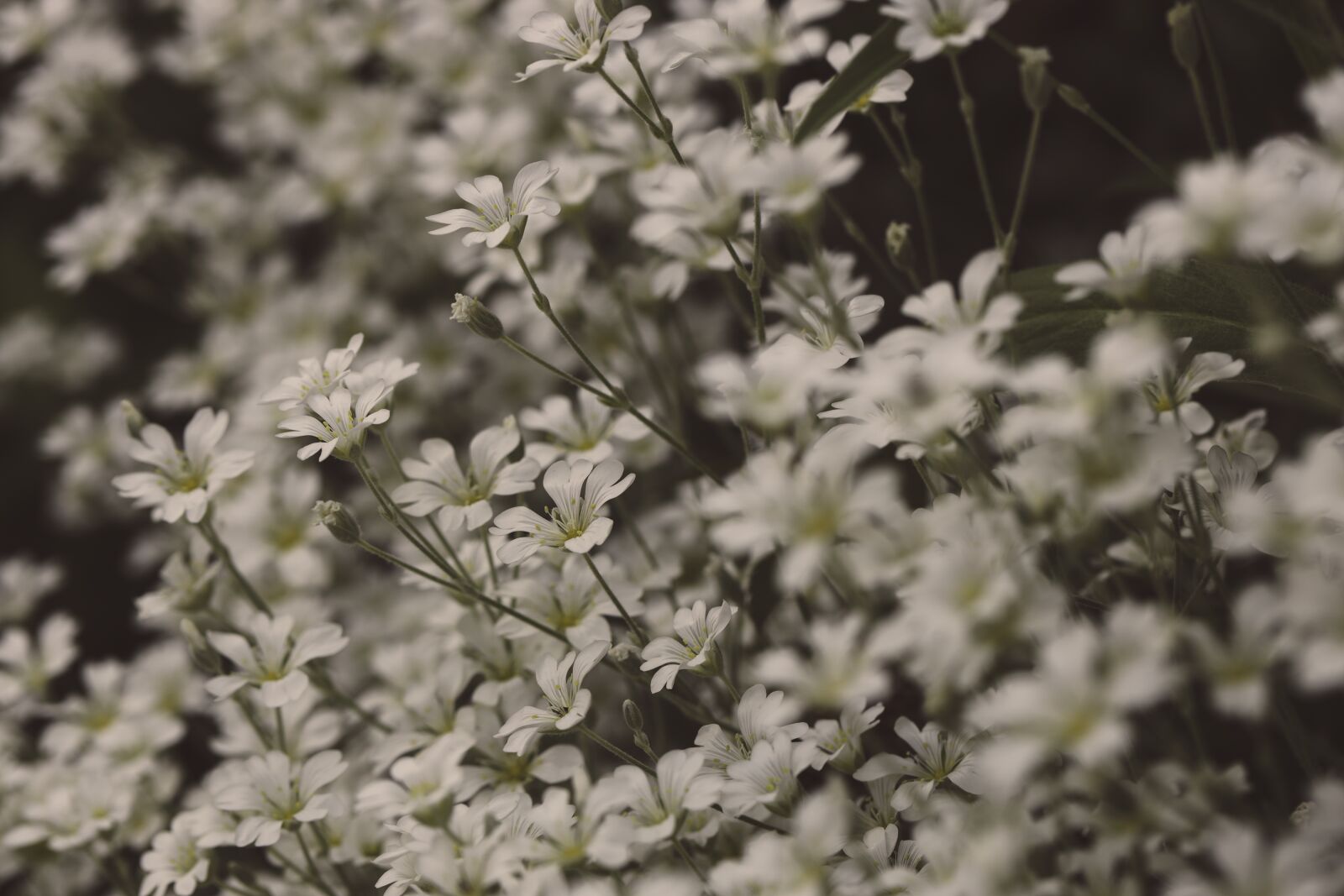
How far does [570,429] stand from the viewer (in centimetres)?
96

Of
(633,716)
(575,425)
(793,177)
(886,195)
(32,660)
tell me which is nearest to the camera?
(793,177)

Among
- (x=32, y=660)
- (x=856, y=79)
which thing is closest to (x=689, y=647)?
(x=856, y=79)

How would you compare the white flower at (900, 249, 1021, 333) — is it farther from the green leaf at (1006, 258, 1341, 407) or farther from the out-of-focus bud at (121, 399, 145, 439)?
the out-of-focus bud at (121, 399, 145, 439)

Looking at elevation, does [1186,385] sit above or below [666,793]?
above

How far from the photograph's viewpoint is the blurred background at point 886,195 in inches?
52.2

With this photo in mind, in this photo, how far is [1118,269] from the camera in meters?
0.73

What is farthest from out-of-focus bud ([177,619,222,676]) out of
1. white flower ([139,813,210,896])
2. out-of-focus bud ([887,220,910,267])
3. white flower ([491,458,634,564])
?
out-of-focus bud ([887,220,910,267])

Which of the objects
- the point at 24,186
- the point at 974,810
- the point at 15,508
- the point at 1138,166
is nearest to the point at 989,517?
the point at 974,810

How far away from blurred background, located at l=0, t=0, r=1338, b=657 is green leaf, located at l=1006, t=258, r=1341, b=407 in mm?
251

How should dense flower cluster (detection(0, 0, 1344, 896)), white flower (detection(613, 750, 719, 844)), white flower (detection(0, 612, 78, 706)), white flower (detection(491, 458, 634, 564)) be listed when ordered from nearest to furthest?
1. dense flower cluster (detection(0, 0, 1344, 896))
2. white flower (detection(613, 750, 719, 844))
3. white flower (detection(491, 458, 634, 564))
4. white flower (detection(0, 612, 78, 706))

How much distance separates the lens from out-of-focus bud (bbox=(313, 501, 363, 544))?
0.85 metres

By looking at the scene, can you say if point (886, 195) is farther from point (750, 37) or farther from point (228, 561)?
point (228, 561)

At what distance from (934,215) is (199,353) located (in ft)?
2.92

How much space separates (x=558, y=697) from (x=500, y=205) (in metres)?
0.34
